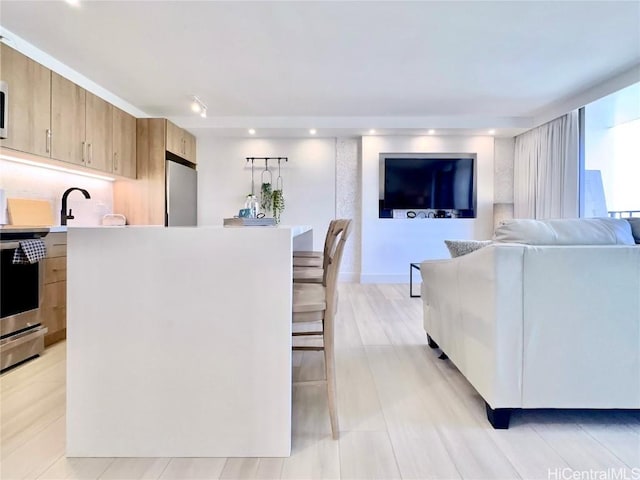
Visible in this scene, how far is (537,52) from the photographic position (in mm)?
2924

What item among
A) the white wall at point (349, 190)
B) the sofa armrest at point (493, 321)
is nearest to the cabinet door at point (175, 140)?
the white wall at point (349, 190)

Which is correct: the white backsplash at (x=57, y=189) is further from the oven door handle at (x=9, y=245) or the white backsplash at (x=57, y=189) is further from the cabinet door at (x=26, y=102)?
the oven door handle at (x=9, y=245)

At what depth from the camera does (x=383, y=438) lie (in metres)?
1.43

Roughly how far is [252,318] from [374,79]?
10.0ft

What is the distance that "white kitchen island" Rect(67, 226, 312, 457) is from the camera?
4.22 feet

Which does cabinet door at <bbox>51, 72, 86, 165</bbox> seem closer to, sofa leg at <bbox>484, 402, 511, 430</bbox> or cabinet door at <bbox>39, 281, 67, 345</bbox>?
cabinet door at <bbox>39, 281, 67, 345</bbox>

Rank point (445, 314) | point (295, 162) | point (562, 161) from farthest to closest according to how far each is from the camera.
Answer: point (295, 162), point (562, 161), point (445, 314)

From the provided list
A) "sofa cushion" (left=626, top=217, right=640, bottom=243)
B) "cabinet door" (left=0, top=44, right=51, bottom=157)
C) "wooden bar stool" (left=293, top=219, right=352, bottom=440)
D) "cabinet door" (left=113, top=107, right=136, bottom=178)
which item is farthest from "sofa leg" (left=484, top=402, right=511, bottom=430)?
"cabinet door" (left=113, top=107, right=136, bottom=178)

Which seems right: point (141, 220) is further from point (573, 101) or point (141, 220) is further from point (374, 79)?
point (573, 101)

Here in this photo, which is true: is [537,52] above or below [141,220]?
above

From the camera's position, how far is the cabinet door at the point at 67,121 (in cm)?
289

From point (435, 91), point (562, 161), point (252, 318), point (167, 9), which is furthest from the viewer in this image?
point (562, 161)

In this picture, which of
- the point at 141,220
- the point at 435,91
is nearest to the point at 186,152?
the point at 141,220

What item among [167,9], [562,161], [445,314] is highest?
[167,9]
